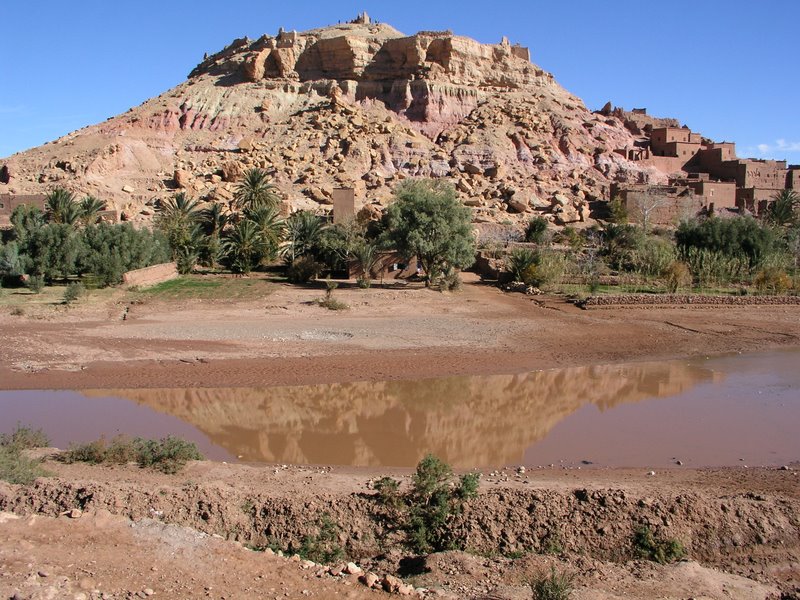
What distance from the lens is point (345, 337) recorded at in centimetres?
2052

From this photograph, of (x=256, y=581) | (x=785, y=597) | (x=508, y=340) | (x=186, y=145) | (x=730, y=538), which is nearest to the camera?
(x=256, y=581)

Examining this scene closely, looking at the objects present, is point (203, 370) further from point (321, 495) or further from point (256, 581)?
point (256, 581)

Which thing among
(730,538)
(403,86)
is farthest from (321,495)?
(403,86)

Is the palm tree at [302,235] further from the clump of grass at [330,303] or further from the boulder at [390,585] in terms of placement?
the boulder at [390,585]

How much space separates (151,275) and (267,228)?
6.49 metres

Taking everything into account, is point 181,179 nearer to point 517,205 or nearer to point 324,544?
point 517,205

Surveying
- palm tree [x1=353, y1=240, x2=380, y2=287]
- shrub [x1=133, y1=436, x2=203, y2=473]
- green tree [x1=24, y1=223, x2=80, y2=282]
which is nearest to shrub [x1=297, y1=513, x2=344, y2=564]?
shrub [x1=133, y1=436, x2=203, y2=473]

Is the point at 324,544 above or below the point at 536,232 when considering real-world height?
below

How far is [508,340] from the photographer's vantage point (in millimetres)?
21062

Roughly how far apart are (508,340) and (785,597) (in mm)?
14254

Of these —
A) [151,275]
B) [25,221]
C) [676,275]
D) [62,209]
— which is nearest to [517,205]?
[676,275]

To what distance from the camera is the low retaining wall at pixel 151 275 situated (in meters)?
27.2

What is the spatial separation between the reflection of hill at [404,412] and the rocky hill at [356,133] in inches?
1067

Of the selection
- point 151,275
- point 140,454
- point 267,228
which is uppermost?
point 267,228
